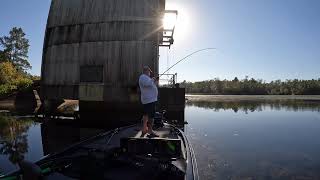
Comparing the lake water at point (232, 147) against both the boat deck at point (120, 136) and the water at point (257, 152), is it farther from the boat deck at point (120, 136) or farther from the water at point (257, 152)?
the boat deck at point (120, 136)

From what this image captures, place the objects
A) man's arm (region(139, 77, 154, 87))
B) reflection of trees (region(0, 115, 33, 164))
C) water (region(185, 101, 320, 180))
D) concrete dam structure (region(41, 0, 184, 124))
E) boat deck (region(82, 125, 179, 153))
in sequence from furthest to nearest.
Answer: concrete dam structure (region(41, 0, 184, 124)) < reflection of trees (region(0, 115, 33, 164)) < water (region(185, 101, 320, 180)) < man's arm (region(139, 77, 154, 87)) < boat deck (region(82, 125, 179, 153))

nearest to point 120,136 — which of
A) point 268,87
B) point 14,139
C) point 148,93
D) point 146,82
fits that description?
point 148,93

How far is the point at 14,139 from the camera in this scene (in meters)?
14.9

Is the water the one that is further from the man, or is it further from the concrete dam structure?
the concrete dam structure

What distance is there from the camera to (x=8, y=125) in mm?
19344

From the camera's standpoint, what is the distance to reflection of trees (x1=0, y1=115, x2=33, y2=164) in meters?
11.8

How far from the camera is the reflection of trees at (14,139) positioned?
11766 millimetres

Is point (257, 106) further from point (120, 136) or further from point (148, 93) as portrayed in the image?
point (148, 93)

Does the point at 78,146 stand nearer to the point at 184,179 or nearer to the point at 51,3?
the point at 184,179

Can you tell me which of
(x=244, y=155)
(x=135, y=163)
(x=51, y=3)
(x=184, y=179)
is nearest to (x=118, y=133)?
(x=135, y=163)

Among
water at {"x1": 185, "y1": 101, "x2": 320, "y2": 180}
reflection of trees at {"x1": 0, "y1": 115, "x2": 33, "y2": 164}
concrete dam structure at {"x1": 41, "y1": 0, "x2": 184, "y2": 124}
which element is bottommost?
water at {"x1": 185, "y1": 101, "x2": 320, "y2": 180}

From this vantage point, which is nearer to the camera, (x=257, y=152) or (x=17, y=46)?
(x=257, y=152)

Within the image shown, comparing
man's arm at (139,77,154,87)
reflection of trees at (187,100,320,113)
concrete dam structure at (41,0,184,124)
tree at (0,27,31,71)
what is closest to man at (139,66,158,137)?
man's arm at (139,77,154,87)

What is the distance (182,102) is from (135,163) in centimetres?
1594
